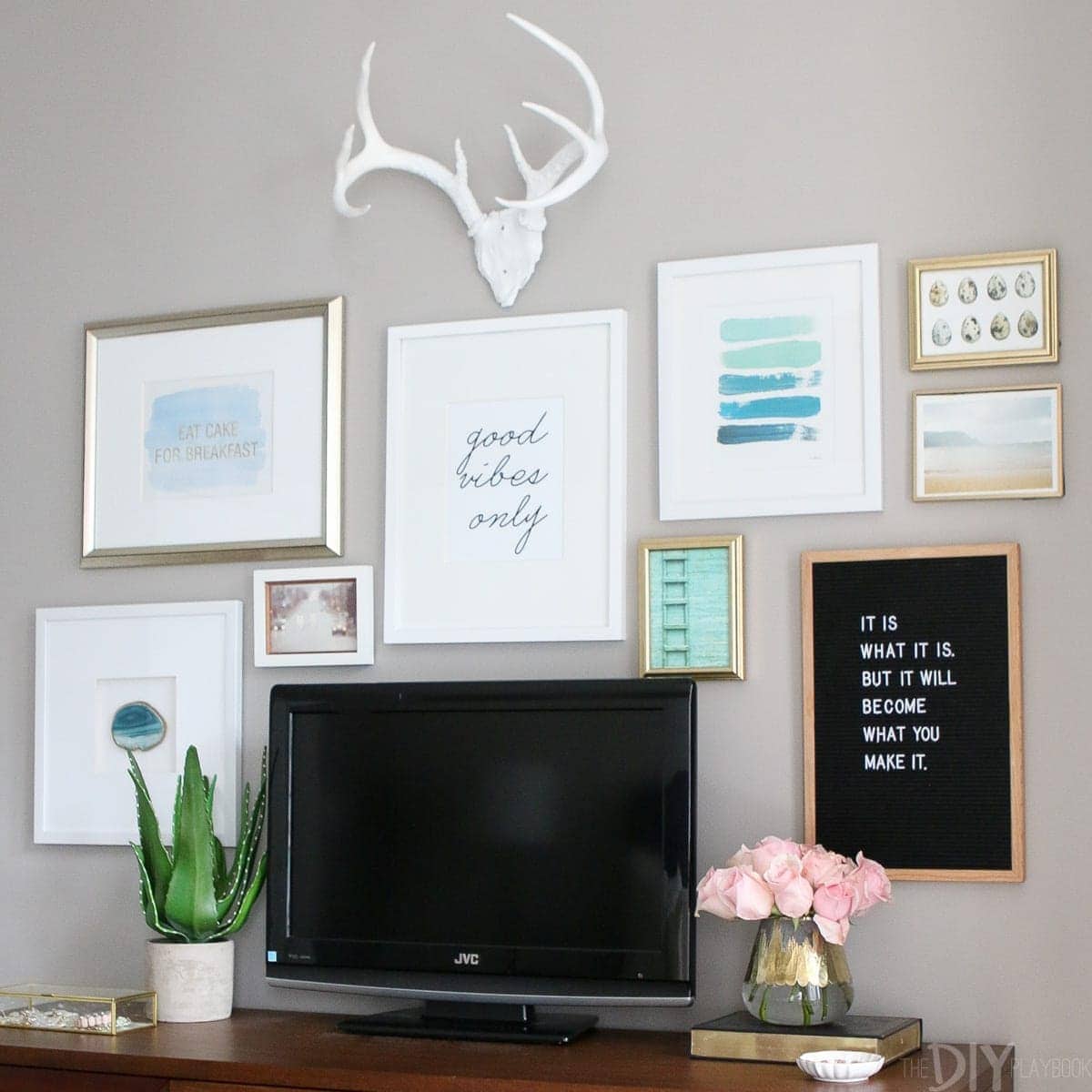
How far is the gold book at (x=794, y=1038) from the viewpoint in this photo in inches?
82.8

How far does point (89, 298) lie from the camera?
9.71 ft

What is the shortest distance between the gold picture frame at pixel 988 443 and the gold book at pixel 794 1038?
30.1 inches

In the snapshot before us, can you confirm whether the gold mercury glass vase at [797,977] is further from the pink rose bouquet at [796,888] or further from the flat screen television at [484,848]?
the flat screen television at [484,848]

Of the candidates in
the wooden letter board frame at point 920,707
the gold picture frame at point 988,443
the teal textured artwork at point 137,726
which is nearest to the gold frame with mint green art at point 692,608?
the wooden letter board frame at point 920,707

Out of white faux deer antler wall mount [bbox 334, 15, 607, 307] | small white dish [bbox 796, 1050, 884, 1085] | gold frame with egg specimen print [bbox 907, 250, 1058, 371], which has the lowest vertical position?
small white dish [bbox 796, 1050, 884, 1085]

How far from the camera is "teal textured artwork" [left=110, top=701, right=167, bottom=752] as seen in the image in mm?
2816

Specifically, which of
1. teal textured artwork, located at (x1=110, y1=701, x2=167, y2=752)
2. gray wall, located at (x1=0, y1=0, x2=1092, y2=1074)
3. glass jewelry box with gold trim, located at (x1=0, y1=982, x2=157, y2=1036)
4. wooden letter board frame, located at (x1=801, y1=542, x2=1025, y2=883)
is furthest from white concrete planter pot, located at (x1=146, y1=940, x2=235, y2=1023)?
wooden letter board frame, located at (x1=801, y1=542, x2=1025, y2=883)

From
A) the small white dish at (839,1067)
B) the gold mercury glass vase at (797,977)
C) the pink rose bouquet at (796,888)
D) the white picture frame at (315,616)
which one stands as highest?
the white picture frame at (315,616)

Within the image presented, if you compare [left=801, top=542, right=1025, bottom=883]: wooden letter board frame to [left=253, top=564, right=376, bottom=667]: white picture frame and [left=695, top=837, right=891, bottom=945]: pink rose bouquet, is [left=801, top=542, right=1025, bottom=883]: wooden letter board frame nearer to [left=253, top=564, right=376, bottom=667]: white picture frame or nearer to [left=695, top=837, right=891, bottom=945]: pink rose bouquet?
[left=695, top=837, right=891, bottom=945]: pink rose bouquet

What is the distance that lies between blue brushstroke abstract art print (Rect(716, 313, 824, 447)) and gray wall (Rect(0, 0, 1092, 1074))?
0.12 metres

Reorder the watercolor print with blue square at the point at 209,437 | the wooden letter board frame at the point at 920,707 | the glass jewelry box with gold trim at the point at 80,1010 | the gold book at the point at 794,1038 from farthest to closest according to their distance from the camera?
the watercolor print with blue square at the point at 209,437, the glass jewelry box with gold trim at the point at 80,1010, the wooden letter board frame at the point at 920,707, the gold book at the point at 794,1038

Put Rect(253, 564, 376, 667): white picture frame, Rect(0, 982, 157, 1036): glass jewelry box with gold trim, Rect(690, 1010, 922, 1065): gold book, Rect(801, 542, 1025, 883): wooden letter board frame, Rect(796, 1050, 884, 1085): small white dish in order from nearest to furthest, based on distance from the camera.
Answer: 1. Rect(796, 1050, 884, 1085): small white dish
2. Rect(690, 1010, 922, 1065): gold book
3. Rect(801, 542, 1025, 883): wooden letter board frame
4. Rect(0, 982, 157, 1036): glass jewelry box with gold trim
5. Rect(253, 564, 376, 667): white picture frame

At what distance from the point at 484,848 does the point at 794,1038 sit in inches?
21.9

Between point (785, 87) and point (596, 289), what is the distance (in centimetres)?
43
